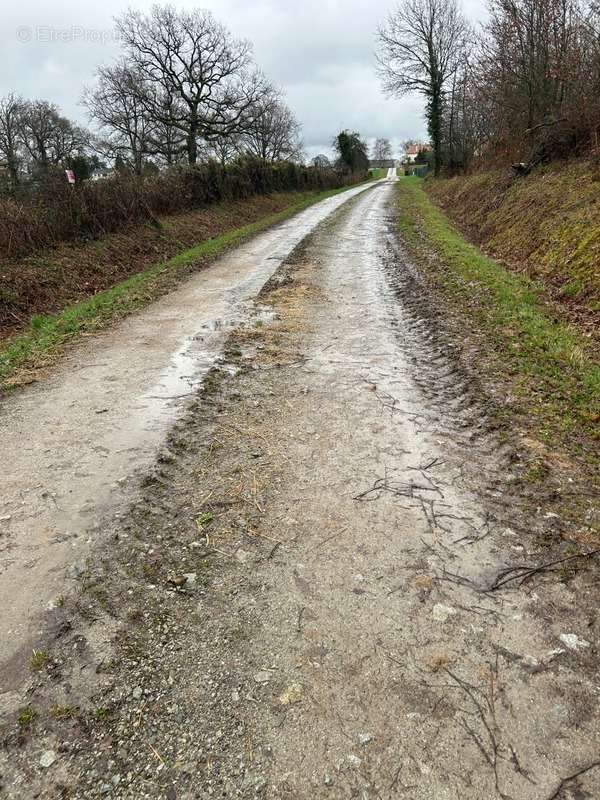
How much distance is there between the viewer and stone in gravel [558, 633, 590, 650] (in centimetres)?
234

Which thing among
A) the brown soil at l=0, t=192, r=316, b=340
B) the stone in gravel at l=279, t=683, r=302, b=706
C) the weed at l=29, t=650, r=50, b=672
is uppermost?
the brown soil at l=0, t=192, r=316, b=340

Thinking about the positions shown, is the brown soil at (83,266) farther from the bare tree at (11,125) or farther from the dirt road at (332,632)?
the bare tree at (11,125)

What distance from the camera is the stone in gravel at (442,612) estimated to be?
252 cm

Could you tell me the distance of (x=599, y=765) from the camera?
6.21 ft

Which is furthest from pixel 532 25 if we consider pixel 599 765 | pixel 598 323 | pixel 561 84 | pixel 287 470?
A: pixel 599 765

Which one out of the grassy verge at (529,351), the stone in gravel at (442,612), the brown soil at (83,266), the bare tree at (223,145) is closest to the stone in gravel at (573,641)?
the stone in gravel at (442,612)

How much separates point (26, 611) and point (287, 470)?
188 centimetres

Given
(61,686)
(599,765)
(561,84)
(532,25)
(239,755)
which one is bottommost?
(599,765)

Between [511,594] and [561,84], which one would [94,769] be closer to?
[511,594]

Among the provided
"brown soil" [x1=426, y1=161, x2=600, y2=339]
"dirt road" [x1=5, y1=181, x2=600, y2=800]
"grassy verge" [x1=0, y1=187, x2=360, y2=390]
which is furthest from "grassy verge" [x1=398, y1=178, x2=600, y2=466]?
"grassy verge" [x1=0, y1=187, x2=360, y2=390]

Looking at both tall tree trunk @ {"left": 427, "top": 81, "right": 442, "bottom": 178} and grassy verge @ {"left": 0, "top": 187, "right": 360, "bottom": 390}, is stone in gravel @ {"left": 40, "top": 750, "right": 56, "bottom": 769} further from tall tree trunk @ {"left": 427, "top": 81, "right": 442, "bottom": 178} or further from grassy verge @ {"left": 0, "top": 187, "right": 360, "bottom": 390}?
tall tree trunk @ {"left": 427, "top": 81, "right": 442, "bottom": 178}

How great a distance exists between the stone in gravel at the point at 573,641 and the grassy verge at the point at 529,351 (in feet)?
5.65

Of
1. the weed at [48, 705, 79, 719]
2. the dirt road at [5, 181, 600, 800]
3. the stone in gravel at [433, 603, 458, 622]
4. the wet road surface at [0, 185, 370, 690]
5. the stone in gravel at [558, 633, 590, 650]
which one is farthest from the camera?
the wet road surface at [0, 185, 370, 690]

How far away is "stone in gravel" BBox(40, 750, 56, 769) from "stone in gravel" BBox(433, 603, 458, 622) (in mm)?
1787
